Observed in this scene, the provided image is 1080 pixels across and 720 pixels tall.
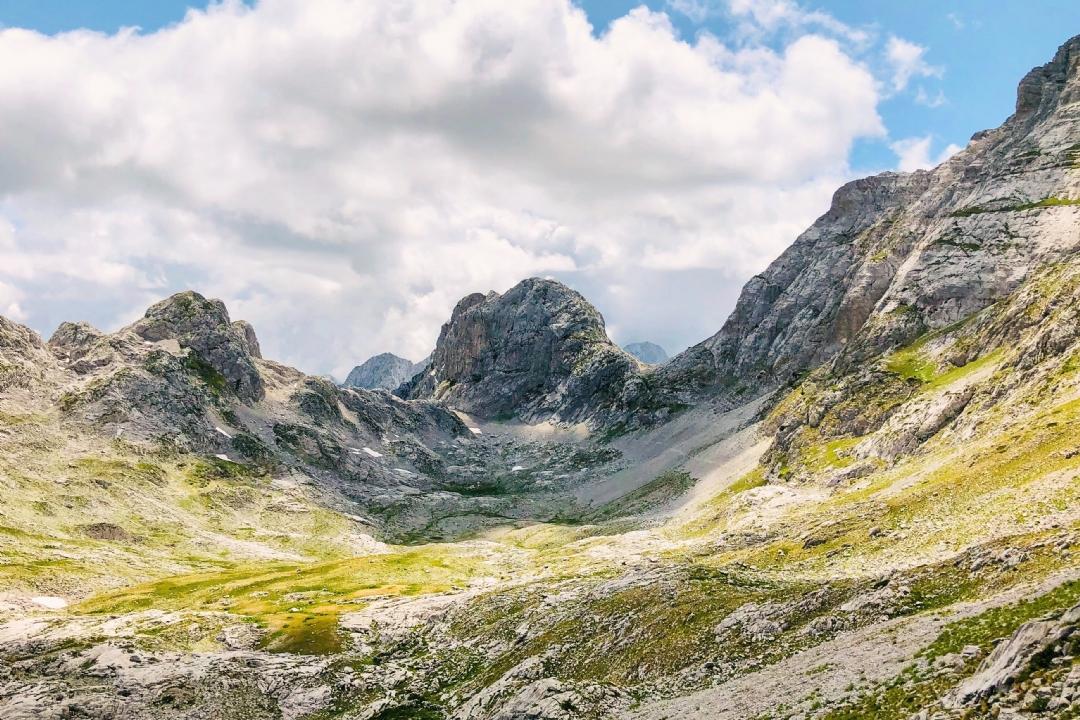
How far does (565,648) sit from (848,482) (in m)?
81.5

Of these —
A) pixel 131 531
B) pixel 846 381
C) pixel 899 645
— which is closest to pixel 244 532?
pixel 131 531

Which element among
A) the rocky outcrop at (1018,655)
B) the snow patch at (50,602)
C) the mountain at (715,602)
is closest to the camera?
the rocky outcrop at (1018,655)

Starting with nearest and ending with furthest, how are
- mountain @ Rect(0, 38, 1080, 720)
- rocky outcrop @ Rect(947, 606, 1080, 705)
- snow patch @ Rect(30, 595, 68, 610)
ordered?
1. rocky outcrop @ Rect(947, 606, 1080, 705)
2. mountain @ Rect(0, 38, 1080, 720)
3. snow patch @ Rect(30, 595, 68, 610)

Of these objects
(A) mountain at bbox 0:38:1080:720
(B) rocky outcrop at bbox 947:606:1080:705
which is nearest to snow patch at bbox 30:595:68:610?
(A) mountain at bbox 0:38:1080:720

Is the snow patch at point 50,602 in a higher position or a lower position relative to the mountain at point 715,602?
higher

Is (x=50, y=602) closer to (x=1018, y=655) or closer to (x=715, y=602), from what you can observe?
(x=715, y=602)

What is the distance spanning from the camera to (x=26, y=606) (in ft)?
327

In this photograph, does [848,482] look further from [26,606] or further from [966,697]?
[26,606]

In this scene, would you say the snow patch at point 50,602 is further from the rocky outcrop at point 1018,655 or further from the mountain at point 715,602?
the rocky outcrop at point 1018,655

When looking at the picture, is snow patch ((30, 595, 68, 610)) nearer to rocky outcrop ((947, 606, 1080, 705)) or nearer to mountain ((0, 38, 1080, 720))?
mountain ((0, 38, 1080, 720))

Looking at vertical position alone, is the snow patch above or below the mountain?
above

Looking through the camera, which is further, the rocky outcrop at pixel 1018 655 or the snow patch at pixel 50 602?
the snow patch at pixel 50 602

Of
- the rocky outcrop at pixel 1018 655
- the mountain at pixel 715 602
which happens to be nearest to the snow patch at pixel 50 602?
the mountain at pixel 715 602

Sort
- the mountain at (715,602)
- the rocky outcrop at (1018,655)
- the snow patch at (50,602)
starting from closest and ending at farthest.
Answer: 1. the rocky outcrop at (1018,655)
2. the mountain at (715,602)
3. the snow patch at (50,602)
